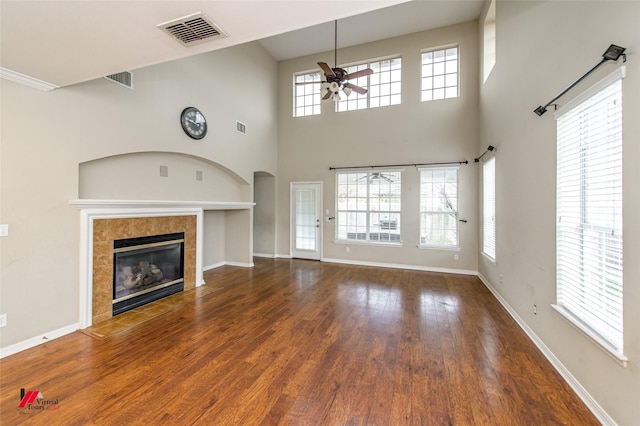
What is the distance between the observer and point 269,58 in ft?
23.2

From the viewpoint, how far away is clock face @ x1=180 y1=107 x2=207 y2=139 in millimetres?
4469

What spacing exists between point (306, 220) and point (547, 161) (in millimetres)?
5337

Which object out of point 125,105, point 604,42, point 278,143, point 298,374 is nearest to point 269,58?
point 278,143

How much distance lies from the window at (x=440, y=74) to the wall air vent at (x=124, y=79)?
566 cm

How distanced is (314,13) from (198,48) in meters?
1.09

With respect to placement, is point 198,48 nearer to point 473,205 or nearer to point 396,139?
point 396,139

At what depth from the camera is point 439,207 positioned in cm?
597

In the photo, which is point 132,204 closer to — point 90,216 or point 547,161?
point 90,216

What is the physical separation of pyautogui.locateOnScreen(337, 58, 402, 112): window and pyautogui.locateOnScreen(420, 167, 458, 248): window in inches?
79.2

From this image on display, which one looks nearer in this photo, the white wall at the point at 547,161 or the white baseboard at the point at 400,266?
the white wall at the point at 547,161

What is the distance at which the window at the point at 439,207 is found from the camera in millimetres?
5875

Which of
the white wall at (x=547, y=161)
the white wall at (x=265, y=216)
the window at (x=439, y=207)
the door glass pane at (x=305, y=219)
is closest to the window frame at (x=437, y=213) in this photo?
the window at (x=439, y=207)

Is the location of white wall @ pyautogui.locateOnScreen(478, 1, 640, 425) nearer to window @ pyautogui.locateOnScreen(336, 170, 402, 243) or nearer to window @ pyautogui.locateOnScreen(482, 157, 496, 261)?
window @ pyautogui.locateOnScreen(482, 157, 496, 261)

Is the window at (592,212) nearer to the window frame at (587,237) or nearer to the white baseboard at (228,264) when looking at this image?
the window frame at (587,237)
